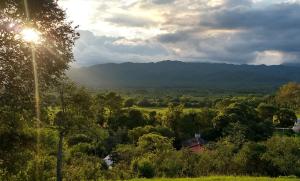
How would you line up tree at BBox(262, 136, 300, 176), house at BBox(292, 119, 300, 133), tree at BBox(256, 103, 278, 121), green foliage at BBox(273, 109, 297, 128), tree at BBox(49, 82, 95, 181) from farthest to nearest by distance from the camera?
1. tree at BBox(256, 103, 278, 121)
2. green foliage at BBox(273, 109, 297, 128)
3. house at BBox(292, 119, 300, 133)
4. tree at BBox(262, 136, 300, 176)
5. tree at BBox(49, 82, 95, 181)

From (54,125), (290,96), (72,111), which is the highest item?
(72,111)

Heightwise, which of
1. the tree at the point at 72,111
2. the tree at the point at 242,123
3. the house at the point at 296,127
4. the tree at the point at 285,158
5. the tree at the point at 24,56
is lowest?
the house at the point at 296,127

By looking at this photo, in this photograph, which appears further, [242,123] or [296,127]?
[296,127]

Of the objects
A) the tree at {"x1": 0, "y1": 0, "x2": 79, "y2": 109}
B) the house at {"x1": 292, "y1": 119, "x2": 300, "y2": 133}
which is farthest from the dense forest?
the house at {"x1": 292, "y1": 119, "x2": 300, "y2": 133}

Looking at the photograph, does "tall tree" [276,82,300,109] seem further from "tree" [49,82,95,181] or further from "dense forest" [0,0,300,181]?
"tree" [49,82,95,181]

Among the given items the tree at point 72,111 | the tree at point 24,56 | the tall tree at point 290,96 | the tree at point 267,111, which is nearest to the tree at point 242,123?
the tree at point 267,111

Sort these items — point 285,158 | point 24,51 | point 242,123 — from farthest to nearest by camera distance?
point 242,123
point 285,158
point 24,51

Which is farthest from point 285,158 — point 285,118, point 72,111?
point 285,118

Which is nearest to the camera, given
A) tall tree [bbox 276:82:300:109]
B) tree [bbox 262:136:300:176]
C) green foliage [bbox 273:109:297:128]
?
tree [bbox 262:136:300:176]

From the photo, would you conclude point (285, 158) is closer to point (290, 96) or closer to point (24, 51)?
point (24, 51)

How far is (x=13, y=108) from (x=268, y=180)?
18.9m

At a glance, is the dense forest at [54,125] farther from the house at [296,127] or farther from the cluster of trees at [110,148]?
the house at [296,127]

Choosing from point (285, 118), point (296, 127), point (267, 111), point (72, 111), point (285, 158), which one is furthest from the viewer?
point (267, 111)

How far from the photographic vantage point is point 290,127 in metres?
119
